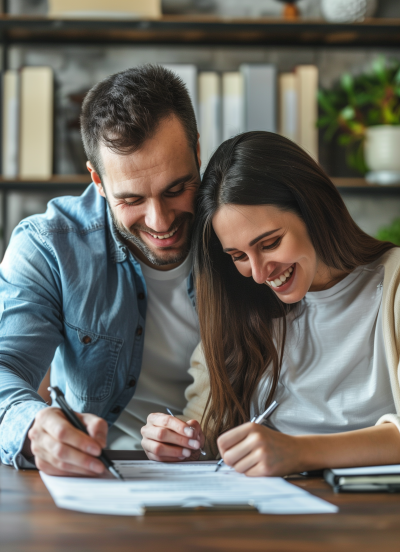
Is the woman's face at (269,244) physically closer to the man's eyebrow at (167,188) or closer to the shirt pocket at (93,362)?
the man's eyebrow at (167,188)

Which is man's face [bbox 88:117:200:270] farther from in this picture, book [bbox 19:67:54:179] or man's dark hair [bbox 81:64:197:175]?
book [bbox 19:67:54:179]

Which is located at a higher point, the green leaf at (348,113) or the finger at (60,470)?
the green leaf at (348,113)

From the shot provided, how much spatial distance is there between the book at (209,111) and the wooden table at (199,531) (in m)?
1.59

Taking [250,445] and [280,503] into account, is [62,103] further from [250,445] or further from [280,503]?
[280,503]

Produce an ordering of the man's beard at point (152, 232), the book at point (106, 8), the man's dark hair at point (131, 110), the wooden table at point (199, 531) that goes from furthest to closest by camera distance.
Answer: the book at point (106, 8) < the man's beard at point (152, 232) < the man's dark hair at point (131, 110) < the wooden table at point (199, 531)

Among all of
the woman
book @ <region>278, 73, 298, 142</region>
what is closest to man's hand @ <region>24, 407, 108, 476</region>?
the woman

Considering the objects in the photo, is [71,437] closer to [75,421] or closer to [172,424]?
[75,421]

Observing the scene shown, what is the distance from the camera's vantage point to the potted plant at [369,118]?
2119 millimetres

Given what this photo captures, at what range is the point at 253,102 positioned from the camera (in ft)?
6.84

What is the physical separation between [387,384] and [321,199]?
397 millimetres

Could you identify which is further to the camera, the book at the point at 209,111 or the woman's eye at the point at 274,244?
Answer: the book at the point at 209,111

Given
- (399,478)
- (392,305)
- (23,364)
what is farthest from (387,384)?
(23,364)

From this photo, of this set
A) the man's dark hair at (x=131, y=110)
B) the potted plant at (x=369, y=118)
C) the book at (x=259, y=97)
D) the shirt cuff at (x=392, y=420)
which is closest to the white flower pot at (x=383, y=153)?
the potted plant at (x=369, y=118)

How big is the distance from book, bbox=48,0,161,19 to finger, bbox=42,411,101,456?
5.54ft
